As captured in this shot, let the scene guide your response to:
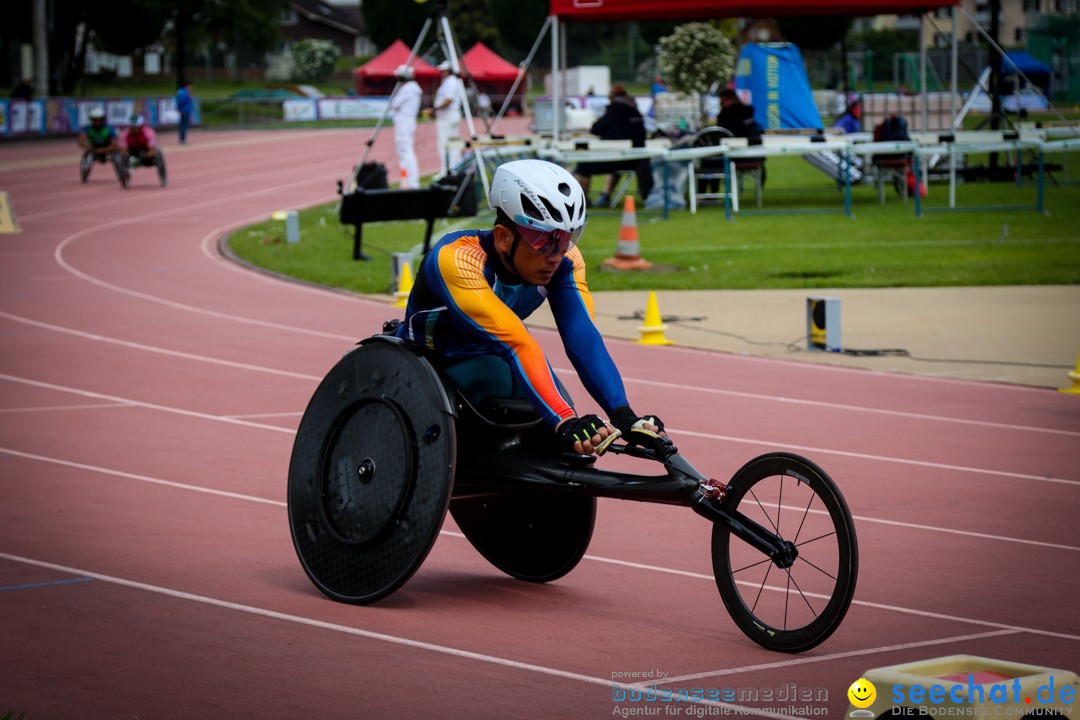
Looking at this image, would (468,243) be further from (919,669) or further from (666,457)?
(919,669)

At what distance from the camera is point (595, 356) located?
5.59 meters

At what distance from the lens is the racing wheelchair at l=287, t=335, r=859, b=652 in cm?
513

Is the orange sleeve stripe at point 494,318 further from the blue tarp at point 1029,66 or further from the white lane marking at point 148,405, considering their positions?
the blue tarp at point 1029,66

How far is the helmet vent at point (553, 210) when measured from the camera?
5.46 m

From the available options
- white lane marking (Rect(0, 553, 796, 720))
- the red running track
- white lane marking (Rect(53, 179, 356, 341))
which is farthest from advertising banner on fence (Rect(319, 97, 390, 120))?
white lane marking (Rect(0, 553, 796, 720))

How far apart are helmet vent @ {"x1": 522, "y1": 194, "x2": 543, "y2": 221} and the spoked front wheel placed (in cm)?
117

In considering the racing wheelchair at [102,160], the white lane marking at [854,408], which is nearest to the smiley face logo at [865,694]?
the white lane marking at [854,408]

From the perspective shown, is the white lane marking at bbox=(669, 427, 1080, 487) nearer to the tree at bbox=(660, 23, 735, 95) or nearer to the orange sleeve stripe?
the orange sleeve stripe

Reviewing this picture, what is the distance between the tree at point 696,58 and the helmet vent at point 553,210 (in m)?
34.2

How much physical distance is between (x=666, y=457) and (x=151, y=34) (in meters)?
74.2

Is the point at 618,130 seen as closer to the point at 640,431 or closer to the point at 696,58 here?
the point at 696,58

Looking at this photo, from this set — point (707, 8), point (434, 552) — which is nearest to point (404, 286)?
point (434, 552)

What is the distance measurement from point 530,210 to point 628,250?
12.0 meters

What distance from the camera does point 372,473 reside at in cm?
575
